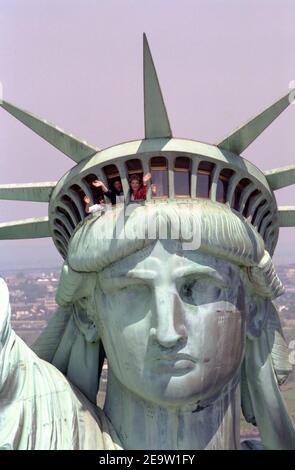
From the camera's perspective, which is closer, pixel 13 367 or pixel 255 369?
pixel 13 367

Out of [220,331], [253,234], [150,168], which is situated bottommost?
[220,331]

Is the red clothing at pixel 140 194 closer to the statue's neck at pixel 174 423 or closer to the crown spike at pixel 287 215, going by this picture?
the crown spike at pixel 287 215

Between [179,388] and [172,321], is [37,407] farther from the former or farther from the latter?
[172,321]

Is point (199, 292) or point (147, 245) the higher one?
point (147, 245)

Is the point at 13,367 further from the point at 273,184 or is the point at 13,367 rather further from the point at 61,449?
the point at 273,184

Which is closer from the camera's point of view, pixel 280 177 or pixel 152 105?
pixel 152 105

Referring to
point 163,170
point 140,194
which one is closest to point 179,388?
point 140,194
